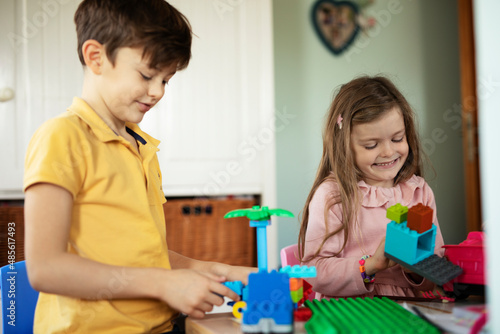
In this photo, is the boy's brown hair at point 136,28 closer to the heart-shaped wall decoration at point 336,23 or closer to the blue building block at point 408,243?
the blue building block at point 408,243

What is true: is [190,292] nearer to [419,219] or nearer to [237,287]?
[237,287]

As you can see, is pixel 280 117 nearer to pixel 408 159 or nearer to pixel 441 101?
pixel 441 101

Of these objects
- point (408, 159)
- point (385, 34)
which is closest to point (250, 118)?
point (408, 159)

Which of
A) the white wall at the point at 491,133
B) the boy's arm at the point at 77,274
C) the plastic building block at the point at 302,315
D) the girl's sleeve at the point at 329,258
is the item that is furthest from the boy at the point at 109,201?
the white wall at the point at 491,133

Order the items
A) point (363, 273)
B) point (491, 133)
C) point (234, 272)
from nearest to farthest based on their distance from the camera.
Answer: point (491, 133) < point (234, 272) < point (363, 273)

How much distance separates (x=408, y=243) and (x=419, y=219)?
0.04 metres

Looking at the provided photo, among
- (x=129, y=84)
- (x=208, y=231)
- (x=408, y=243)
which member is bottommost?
(x=208, y=231)

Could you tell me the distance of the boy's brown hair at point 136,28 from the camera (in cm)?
77

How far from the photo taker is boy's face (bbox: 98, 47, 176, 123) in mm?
772

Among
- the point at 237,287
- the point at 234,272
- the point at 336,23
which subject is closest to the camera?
the point at 237,287

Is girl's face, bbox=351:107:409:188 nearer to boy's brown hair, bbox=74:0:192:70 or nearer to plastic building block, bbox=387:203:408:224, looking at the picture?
plastic building block, bbox=387:203:408:224

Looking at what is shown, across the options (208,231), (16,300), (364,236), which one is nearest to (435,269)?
(364,236)

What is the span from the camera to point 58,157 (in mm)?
663

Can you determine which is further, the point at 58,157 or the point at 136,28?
the point at 136,28
